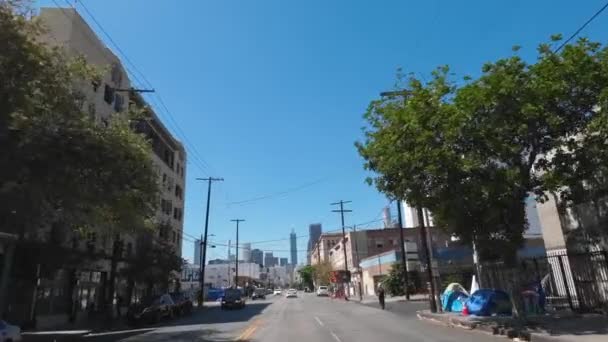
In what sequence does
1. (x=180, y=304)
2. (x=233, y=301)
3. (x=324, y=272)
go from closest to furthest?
(x=180, y=304), (x=233, y=301), (x=324, y=272)

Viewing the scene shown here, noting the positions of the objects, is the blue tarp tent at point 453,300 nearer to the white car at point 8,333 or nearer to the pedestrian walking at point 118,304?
the white car at point 8,333

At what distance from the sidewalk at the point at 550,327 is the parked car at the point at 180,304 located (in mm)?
23328

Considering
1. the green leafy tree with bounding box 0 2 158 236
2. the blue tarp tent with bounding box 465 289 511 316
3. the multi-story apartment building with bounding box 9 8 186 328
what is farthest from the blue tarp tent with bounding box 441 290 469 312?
the green leafy tree with bounding box 0 2 158 236

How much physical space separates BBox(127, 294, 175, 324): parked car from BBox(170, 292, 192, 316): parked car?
11.1 ft

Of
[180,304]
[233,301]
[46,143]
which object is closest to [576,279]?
[46,143]

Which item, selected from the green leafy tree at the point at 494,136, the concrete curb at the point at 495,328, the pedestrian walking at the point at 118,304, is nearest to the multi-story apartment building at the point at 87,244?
the pedestrian walking at the point at 118,304

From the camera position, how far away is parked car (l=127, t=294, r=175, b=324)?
30.3 m

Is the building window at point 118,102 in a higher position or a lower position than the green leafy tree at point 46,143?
higher

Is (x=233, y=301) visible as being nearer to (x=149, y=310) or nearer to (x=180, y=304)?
(x=180, y=304)

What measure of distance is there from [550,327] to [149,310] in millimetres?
22822

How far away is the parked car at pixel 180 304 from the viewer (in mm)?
38528

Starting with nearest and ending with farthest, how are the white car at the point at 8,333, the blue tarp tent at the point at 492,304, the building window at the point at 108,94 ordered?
the white car at the point at 8,333, the blue tarp tent at the point at 492,304, the building window at the point at 108,94

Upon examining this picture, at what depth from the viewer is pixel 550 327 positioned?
16.2 meters

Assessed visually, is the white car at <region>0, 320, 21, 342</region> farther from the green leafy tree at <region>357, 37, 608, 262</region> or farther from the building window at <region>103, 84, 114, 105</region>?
the building window at <region>103, 84, 114, 105</region>
